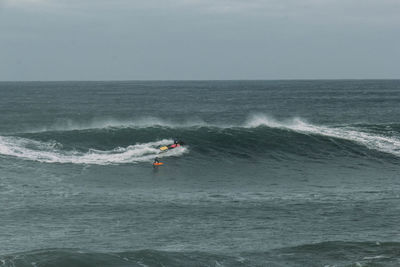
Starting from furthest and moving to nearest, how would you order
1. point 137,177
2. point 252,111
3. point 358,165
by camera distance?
point 252,111 < point 358,165 < point 137,177

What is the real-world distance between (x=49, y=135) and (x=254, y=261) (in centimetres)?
3844

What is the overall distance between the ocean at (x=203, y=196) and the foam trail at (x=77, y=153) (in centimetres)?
10

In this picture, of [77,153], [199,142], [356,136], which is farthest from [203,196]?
[356,136]

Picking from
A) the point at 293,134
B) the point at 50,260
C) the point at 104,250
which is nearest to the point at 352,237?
the point at 104,250

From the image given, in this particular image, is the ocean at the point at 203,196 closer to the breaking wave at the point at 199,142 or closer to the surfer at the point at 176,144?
the breaking wave at the point at 199,142

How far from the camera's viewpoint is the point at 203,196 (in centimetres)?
3691

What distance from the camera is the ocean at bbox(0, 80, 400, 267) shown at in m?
25.8

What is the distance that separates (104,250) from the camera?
1019 inches

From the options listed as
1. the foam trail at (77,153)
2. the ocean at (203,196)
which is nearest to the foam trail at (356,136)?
the ocean at (203,196)

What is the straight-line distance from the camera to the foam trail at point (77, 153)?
4851 centimetres

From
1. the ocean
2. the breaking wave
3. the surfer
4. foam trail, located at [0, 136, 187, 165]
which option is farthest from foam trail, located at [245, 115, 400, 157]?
foam trail, located at [0, 136, 187, 165]

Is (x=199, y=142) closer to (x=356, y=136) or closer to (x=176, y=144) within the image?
(x=176, y=144)

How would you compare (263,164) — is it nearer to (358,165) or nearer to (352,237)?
(358,165)

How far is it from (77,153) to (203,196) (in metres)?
18.9
